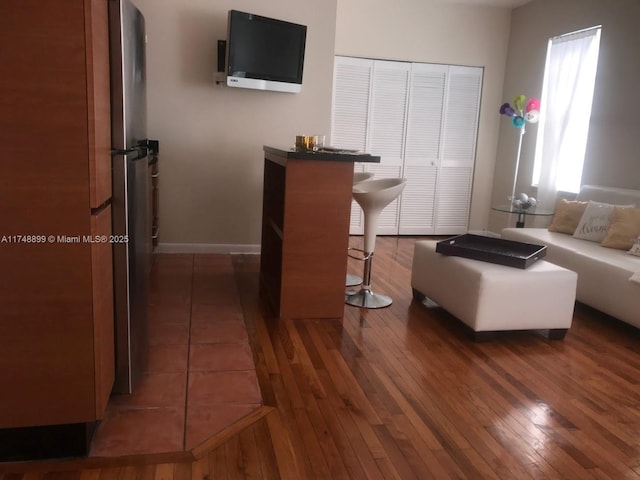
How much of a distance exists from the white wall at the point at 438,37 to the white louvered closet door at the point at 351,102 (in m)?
0.14

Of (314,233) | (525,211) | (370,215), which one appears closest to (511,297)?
(370,215)

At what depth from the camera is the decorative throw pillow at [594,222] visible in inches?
159

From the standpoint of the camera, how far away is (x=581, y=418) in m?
2.19

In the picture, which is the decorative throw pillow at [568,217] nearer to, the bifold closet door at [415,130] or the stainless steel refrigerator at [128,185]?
the bifold closet door at [415,130]

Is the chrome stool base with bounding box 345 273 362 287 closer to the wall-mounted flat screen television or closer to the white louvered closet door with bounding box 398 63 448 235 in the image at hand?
the wall-mounted flat screen television

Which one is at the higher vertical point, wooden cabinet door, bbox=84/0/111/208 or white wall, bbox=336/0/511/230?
white wall, bbox=336/0/511/230

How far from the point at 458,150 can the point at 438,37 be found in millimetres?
1305

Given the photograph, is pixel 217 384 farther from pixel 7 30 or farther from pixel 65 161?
pixel 7 30

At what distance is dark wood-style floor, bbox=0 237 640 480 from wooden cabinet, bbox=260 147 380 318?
14 cm

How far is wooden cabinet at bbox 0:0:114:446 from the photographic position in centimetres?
144

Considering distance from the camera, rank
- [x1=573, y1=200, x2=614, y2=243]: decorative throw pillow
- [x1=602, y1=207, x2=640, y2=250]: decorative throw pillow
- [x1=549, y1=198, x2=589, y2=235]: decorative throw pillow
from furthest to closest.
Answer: [x1=549, y1=198, x2=589, y2=235]: decorative throw pillow → [x1=573, y1=200, x2=614, y2=243]: decorative throw pillow → [x1=602, y1=207, x2=640, y2=250]: decorative throw pillow

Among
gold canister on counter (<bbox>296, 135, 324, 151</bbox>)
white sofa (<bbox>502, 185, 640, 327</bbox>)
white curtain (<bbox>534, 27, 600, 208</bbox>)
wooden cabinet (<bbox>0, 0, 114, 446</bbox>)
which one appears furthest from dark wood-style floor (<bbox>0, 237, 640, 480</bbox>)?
white curtain (<bbox>534, 27, 600, 208</bbox>)

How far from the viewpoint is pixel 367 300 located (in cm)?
356

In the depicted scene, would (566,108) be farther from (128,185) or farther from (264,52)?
(128,185)
